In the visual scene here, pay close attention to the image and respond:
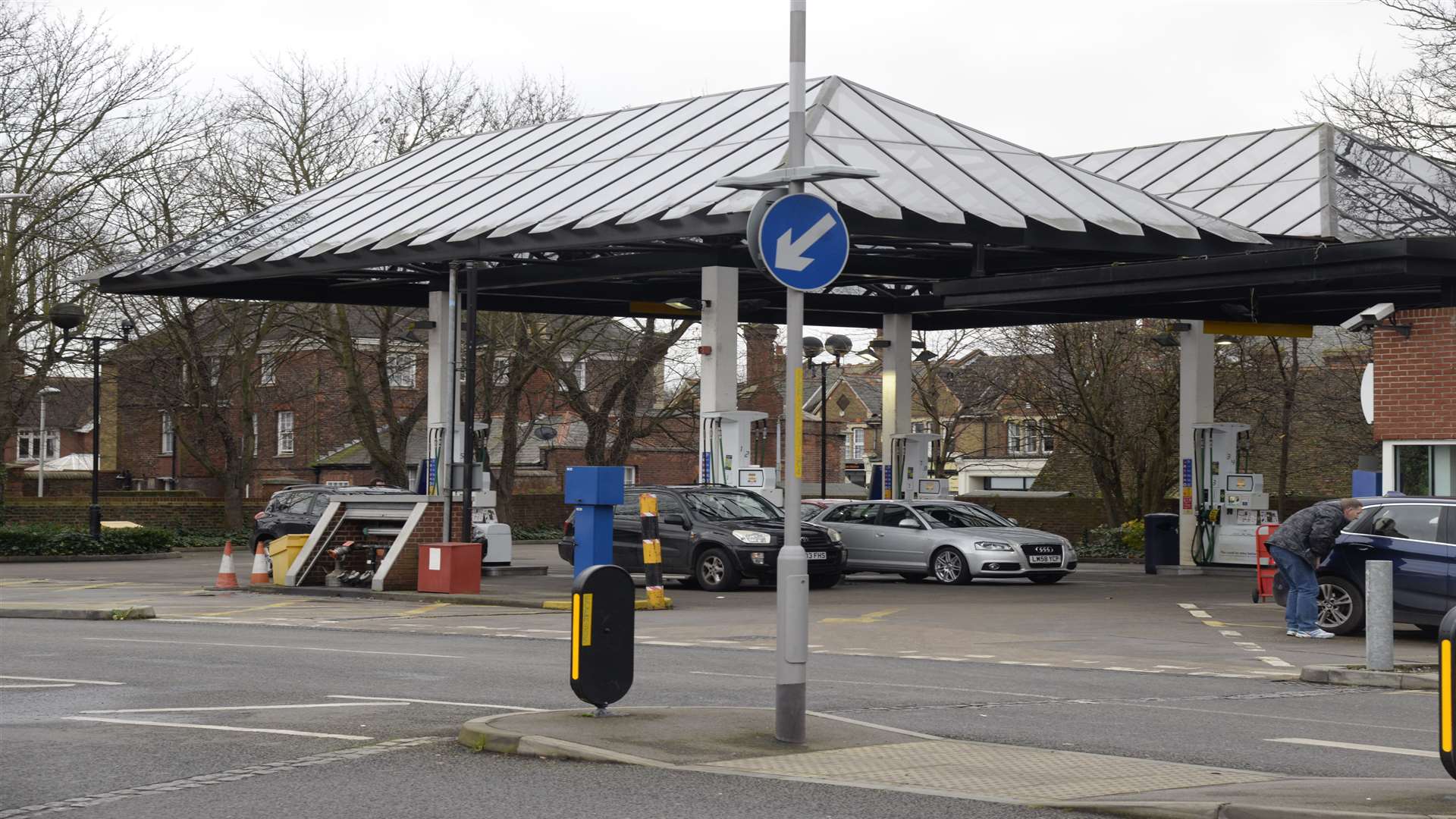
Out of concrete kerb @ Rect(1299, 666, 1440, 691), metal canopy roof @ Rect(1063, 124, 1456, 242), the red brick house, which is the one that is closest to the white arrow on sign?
concrete kerb @ Rect(1299, 666, 1440, 691)

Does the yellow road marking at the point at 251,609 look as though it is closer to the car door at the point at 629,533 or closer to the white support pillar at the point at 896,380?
the car door at the point at 629,533

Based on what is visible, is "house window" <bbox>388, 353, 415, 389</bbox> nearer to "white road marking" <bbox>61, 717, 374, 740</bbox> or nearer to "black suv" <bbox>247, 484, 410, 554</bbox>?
"black suv" <bbox>247, 484, 410, 554</bbox>

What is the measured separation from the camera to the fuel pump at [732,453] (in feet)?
95.6

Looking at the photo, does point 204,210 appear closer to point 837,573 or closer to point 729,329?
point 729,329

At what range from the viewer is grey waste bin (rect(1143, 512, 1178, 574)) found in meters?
34.3

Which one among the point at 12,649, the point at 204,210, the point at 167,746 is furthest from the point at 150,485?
the point at 167,746

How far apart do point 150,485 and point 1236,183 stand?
179 ft

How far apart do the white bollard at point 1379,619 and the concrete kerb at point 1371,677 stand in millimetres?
121

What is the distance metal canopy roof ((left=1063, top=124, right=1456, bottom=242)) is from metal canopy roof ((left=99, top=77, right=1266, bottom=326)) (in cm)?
186

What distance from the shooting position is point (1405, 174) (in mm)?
32375

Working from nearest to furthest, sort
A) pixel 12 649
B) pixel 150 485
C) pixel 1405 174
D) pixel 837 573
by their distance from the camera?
pixel 12 649 < pixel 837 573 < pixel 1405 174 < pixel 150 485

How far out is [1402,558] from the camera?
58.4 feet

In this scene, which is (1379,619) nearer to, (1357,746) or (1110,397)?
(1357,746)

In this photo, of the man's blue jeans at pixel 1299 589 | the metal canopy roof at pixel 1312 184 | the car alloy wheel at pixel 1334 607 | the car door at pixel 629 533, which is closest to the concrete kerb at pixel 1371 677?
the man's blue jeans at pixel 1299 589
